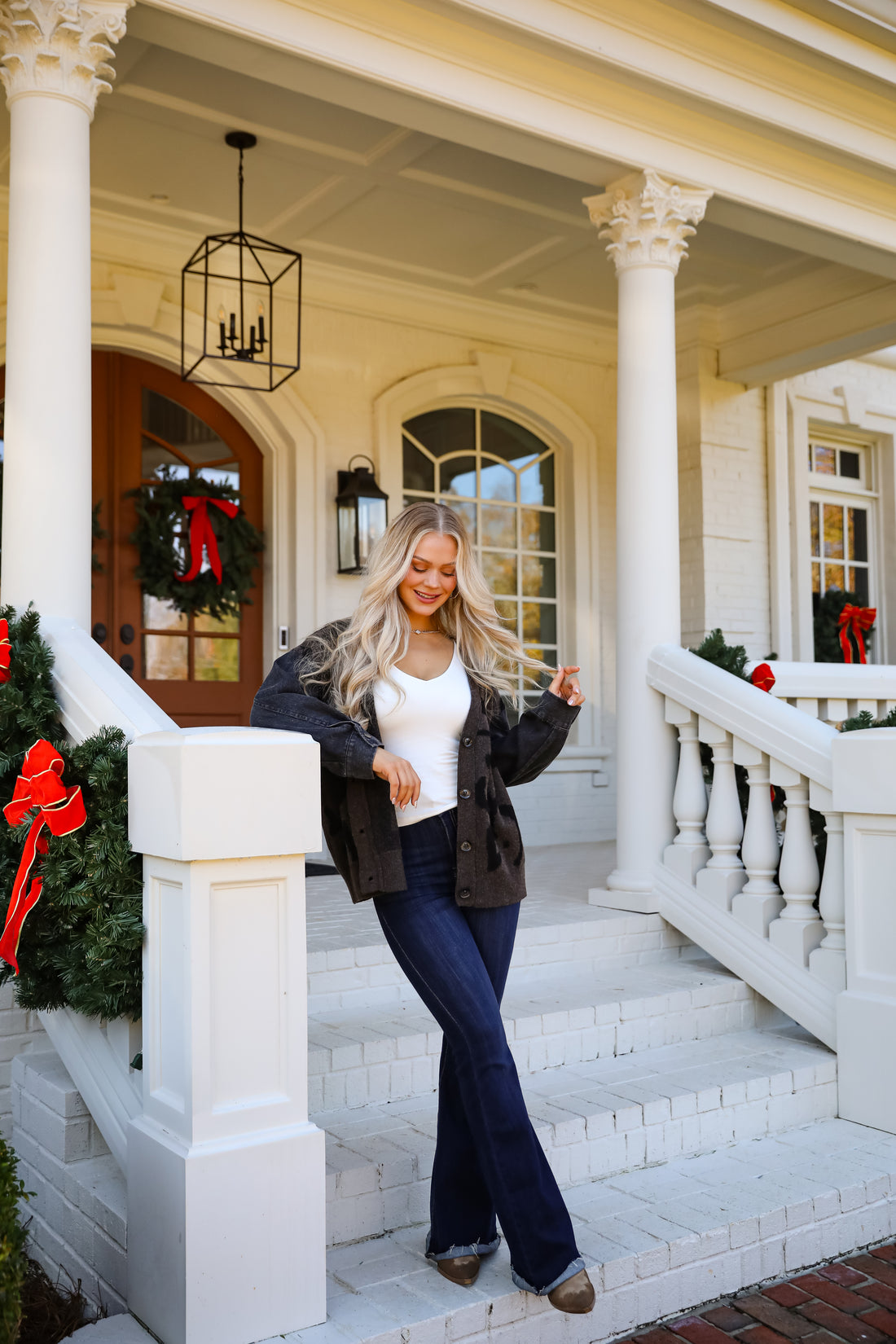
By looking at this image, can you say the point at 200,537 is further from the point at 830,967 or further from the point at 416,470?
the point at 830,967

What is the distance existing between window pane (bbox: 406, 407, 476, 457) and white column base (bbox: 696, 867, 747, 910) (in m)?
3.64

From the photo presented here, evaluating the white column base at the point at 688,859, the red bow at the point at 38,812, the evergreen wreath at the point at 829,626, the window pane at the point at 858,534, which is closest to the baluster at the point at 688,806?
the white column base at the point at 688,859

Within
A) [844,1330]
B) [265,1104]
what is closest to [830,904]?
[844,1330]

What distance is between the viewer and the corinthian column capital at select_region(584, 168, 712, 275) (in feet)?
16.1

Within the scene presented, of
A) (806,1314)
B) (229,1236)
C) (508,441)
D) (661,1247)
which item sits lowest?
(806,1314)

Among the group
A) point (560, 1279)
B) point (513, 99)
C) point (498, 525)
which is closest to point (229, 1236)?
point (560, 1279)

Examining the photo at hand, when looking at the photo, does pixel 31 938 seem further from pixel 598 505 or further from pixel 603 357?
pixel 603 357

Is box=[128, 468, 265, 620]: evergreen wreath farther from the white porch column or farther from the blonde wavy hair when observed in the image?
the blonde wavy hair

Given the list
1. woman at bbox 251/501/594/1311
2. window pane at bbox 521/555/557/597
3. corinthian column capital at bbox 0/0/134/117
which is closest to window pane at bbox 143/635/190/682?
window pane at bbox 521/555/557/597

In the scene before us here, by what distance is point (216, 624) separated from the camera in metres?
6.43

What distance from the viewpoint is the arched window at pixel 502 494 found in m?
7.22

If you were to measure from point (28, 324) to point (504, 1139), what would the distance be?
8.86ft

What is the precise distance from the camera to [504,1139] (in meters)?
2.32

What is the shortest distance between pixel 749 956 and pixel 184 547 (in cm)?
355
